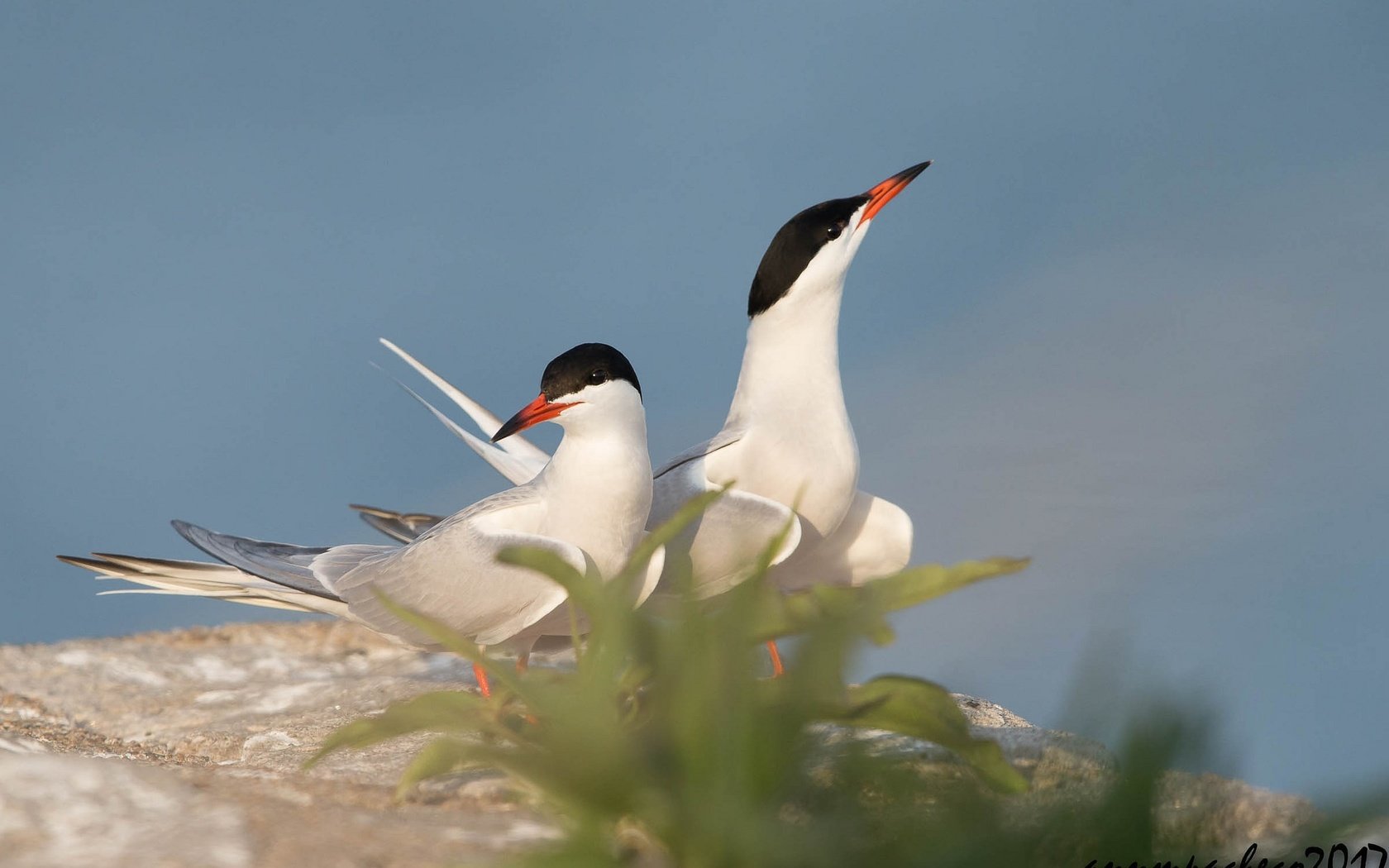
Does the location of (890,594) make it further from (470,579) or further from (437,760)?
(470,579)

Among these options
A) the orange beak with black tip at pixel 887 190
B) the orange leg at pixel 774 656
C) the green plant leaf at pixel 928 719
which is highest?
the orange beak with black tip at pixel 887 190

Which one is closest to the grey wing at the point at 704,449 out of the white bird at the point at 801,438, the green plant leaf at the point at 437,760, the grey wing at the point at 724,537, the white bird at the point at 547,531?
the white bird at the point at 801,438

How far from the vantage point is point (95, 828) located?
2.73 m

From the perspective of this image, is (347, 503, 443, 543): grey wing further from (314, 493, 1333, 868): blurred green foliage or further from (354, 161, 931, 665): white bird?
(314, 493, 1333, 868): blurred green foliage

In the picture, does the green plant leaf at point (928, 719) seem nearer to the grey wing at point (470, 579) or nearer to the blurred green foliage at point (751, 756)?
the blurred green foliage at point (751, 756)

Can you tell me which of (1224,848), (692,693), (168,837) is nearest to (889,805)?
(692,693)

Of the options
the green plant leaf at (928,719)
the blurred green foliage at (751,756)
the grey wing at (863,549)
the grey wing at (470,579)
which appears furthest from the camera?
the grey wing at (863,549)

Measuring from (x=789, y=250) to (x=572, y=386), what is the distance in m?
1.22

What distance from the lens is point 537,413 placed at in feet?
14.4

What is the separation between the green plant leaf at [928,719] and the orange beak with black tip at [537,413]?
5.15 ft

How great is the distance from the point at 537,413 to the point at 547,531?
0.41 meters

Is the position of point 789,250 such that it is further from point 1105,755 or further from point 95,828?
point 95,828

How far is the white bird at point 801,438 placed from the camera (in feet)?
16.3

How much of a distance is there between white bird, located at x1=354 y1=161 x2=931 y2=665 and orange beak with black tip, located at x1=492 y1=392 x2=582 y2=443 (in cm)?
67
